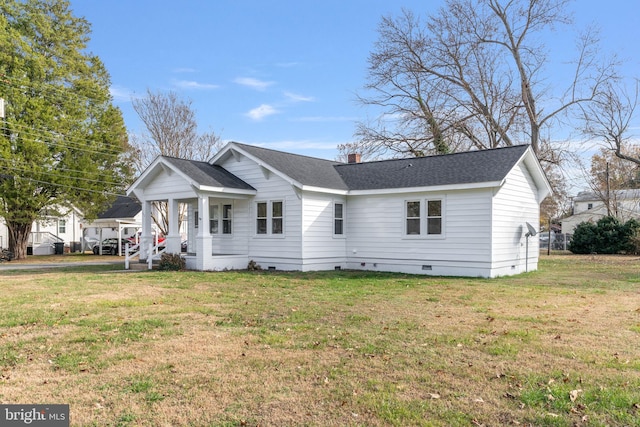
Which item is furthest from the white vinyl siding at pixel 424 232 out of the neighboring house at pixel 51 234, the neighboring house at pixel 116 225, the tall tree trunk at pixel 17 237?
the neighboring house at pixel 116 225

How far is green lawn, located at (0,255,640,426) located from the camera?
400 centimetres

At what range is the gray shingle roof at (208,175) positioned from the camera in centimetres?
1617

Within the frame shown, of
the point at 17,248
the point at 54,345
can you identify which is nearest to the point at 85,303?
the point at 54,345

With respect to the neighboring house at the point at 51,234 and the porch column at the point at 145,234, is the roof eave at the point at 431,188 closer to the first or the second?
the porch column at the point at 145,234

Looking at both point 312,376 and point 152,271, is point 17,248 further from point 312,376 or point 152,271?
point 312,376

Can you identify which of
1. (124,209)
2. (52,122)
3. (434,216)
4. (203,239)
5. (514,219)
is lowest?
(203,239)

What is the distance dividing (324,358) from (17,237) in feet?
91.8

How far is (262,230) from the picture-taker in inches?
684

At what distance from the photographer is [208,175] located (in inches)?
659

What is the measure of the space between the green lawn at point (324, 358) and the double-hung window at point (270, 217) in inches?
252

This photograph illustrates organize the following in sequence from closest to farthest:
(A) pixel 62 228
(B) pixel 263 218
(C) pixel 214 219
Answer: (B) pixel 263 218 < (C) pixel 214 219 < (A) pixel 62 228

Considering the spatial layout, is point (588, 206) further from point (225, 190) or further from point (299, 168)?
point (225, 190)

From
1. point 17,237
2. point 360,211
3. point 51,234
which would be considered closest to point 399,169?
point 360,211

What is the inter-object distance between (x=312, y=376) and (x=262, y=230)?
1272 centimetres
